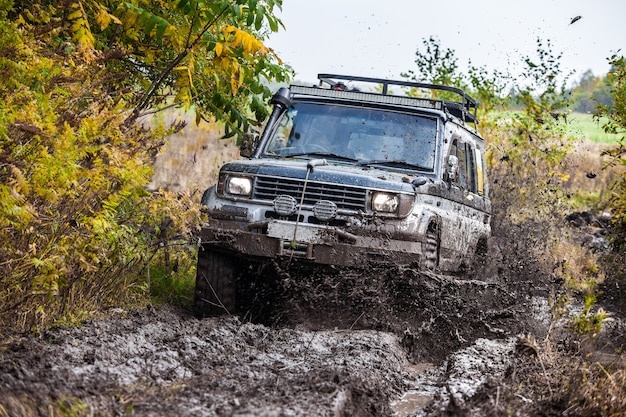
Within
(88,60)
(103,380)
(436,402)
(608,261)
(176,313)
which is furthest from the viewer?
(608,261)

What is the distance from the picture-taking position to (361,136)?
8.55m

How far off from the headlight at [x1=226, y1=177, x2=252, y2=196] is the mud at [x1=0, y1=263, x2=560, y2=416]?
721mm

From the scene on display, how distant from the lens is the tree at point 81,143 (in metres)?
5.27

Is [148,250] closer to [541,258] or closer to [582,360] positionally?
[582,360]

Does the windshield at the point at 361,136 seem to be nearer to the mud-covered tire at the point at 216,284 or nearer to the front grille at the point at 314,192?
the front grille at the point at 314,192

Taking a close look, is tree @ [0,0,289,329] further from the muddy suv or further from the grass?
the grass

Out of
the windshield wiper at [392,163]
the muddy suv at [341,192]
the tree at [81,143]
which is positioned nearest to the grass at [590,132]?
the muddy suv at [341,192]

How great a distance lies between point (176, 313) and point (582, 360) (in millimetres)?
3906

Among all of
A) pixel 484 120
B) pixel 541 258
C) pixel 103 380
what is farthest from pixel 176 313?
pixel 484 120

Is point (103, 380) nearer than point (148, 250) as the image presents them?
Yes

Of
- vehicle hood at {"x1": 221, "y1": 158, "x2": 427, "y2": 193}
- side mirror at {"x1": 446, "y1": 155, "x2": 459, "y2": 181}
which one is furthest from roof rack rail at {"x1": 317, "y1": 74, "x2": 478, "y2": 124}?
vehicle hood at {"x1": 221, "y1": 158, "x2": 427, "y2": 193}

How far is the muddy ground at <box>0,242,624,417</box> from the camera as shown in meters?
4.63

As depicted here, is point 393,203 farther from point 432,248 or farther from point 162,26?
point 162,26

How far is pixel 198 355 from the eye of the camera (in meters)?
5.88
